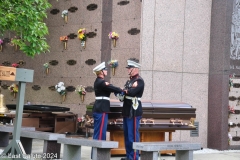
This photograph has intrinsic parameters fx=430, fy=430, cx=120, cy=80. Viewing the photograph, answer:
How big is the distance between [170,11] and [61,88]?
13.1 ft

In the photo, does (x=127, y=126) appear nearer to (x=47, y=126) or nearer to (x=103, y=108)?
(x=103, y=108)

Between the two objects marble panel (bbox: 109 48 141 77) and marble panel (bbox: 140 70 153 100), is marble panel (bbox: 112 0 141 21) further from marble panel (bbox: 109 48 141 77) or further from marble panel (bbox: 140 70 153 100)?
marble panel (bbox: 140 70 153 100)

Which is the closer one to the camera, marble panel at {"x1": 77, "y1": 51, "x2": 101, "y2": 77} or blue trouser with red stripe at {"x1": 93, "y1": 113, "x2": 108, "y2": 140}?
blue trouser with red stripe at {"x1": 93, "y1": 113, "x2": 108, "y2": 140}

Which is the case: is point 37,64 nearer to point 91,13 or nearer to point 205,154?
point 91,13

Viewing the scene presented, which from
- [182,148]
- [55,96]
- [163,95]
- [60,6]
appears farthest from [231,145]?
[60,6]

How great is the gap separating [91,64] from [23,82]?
251 inches

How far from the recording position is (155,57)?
10.9 m

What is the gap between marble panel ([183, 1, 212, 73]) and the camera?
11203 mm

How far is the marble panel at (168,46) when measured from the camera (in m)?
10.9

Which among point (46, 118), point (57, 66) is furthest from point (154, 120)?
point (57, 66)

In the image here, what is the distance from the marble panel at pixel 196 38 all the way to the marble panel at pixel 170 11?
6.7 inches

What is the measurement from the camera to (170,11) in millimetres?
11086

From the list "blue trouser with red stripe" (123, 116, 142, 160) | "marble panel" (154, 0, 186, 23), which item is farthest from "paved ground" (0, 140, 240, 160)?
"marble panel" (154, 0, 186, 23)

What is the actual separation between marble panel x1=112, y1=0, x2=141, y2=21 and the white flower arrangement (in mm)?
2563
